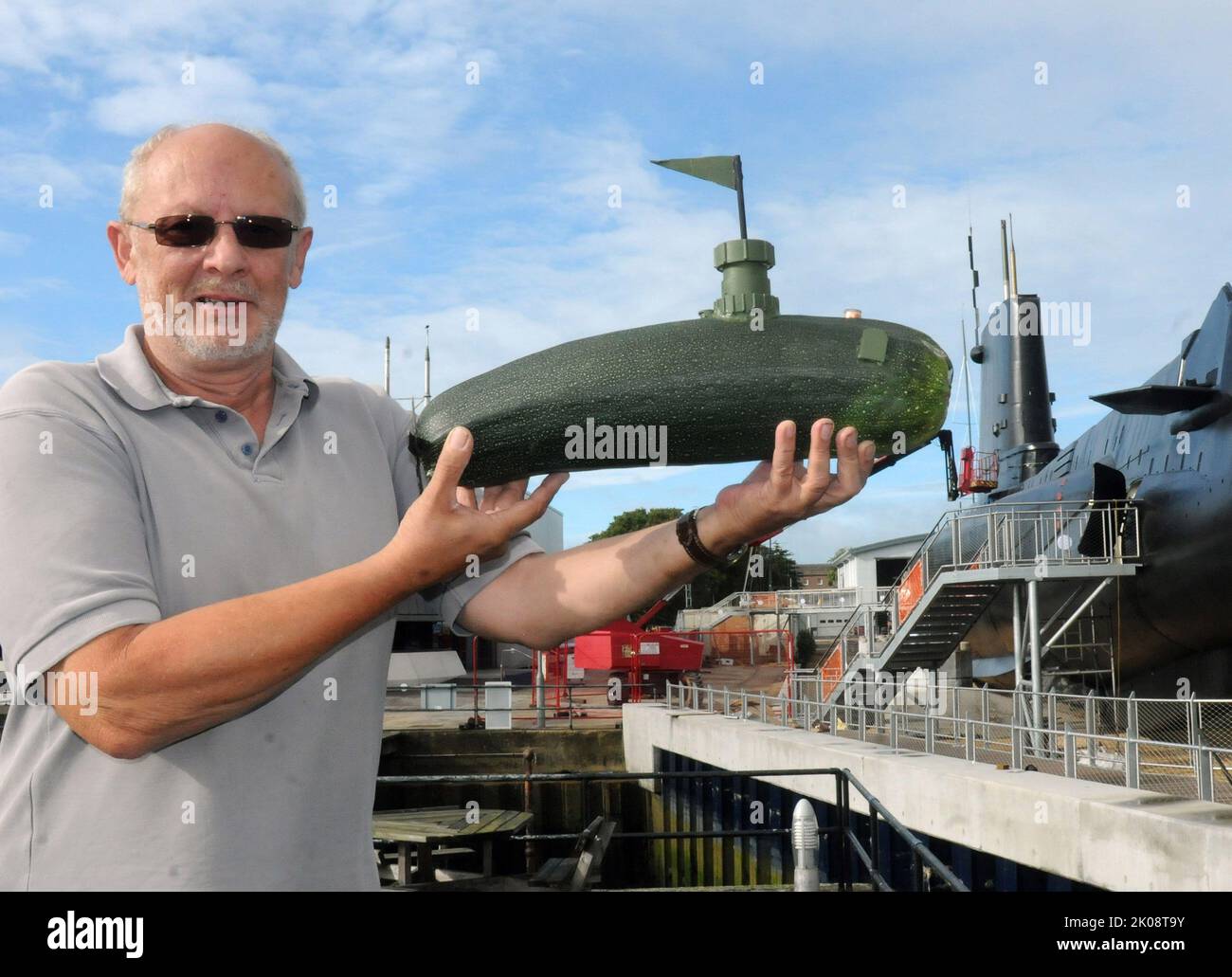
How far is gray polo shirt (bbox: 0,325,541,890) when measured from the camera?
209cm

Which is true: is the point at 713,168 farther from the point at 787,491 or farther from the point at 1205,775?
the point at 1205,775

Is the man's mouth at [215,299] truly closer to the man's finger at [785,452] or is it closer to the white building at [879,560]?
the man's finger at [785,452]

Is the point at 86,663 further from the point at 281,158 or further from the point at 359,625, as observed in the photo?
the point at 281,158

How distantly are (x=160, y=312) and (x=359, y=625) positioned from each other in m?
0.88

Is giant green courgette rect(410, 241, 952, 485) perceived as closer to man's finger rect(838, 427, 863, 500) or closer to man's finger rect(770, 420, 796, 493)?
man's finger rect(838, 427, 863, 500)

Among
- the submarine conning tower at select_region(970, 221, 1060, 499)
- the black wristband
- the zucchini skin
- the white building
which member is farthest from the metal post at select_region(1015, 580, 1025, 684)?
the white building

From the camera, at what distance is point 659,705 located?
849 inches

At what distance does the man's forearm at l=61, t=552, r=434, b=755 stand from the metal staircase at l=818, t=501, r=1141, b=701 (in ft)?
51.5

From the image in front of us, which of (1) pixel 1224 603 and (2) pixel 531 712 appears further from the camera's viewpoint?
(2) pixel 531 712

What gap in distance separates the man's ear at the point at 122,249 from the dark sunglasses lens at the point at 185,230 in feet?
0.40

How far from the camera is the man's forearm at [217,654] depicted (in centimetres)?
203

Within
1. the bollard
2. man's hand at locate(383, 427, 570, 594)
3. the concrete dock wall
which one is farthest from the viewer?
the concrete dock wall

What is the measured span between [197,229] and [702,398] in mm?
1324
